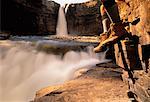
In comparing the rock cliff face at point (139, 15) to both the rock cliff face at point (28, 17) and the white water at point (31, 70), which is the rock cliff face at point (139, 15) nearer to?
the white water at point (31, 70)

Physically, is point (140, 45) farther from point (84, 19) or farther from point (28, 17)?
point (84, 19)

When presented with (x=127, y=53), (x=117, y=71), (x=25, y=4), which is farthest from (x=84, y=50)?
(x=25, y=4)

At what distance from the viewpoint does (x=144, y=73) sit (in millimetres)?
3873

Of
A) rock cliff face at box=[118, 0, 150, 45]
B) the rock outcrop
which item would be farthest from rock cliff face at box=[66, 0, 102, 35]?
the rock outcrop

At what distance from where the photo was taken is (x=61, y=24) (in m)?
28.3

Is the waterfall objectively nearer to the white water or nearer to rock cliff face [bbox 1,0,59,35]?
rock cliff face [bbox 1,0,59,35]

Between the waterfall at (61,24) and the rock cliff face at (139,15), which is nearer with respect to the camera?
the rock cliff face at (139,15)

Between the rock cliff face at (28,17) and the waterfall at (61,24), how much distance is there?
921 millimetres

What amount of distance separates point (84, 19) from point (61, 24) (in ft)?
11.2

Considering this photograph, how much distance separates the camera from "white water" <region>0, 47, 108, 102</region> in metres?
8.82

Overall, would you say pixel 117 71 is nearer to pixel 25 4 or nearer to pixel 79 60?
pixel 79 60

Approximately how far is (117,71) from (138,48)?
4.00 metres

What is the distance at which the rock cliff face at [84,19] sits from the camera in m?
Result: 27.6

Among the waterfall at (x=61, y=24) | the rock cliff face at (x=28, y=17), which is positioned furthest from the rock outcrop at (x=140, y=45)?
the waterfall at (x=61, y=24)
